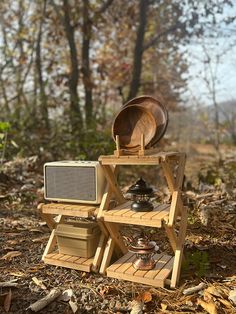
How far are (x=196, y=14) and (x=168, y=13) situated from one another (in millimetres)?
743

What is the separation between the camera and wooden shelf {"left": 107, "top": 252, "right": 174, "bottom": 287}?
2.44 meters

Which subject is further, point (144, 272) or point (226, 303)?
point (144, 272)

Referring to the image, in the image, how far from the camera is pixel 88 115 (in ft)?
25.8

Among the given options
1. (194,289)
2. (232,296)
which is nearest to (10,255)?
(194,289)

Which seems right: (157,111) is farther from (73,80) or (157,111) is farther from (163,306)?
(73,80)

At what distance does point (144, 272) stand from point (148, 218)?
441 millimetres

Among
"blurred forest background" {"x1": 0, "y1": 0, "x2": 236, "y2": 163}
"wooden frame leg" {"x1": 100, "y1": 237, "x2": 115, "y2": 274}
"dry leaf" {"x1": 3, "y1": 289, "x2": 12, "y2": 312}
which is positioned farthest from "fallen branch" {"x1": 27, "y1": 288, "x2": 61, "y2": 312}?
"blurred forest background" {"x1": 0, "y1": 0, "x2": 236, "y2": 163}

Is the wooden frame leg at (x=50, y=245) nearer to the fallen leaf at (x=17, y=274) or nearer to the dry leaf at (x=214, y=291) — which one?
the fallen leaf at (x=17, y=274)

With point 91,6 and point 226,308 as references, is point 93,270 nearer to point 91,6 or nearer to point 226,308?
point 226,308

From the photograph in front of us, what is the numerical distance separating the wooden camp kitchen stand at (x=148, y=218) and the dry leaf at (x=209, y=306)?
0.24 meters

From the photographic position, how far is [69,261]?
2.73m

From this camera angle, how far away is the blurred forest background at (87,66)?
7.27 m

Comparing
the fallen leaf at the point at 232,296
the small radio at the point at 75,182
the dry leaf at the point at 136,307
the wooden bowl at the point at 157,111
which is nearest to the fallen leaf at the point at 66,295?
the dry leaf at the point at 136,307

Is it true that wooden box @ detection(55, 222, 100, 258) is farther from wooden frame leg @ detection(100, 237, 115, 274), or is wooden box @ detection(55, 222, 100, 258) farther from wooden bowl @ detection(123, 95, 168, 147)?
wooden bowl @ detection(123, 95, 168, 147)
